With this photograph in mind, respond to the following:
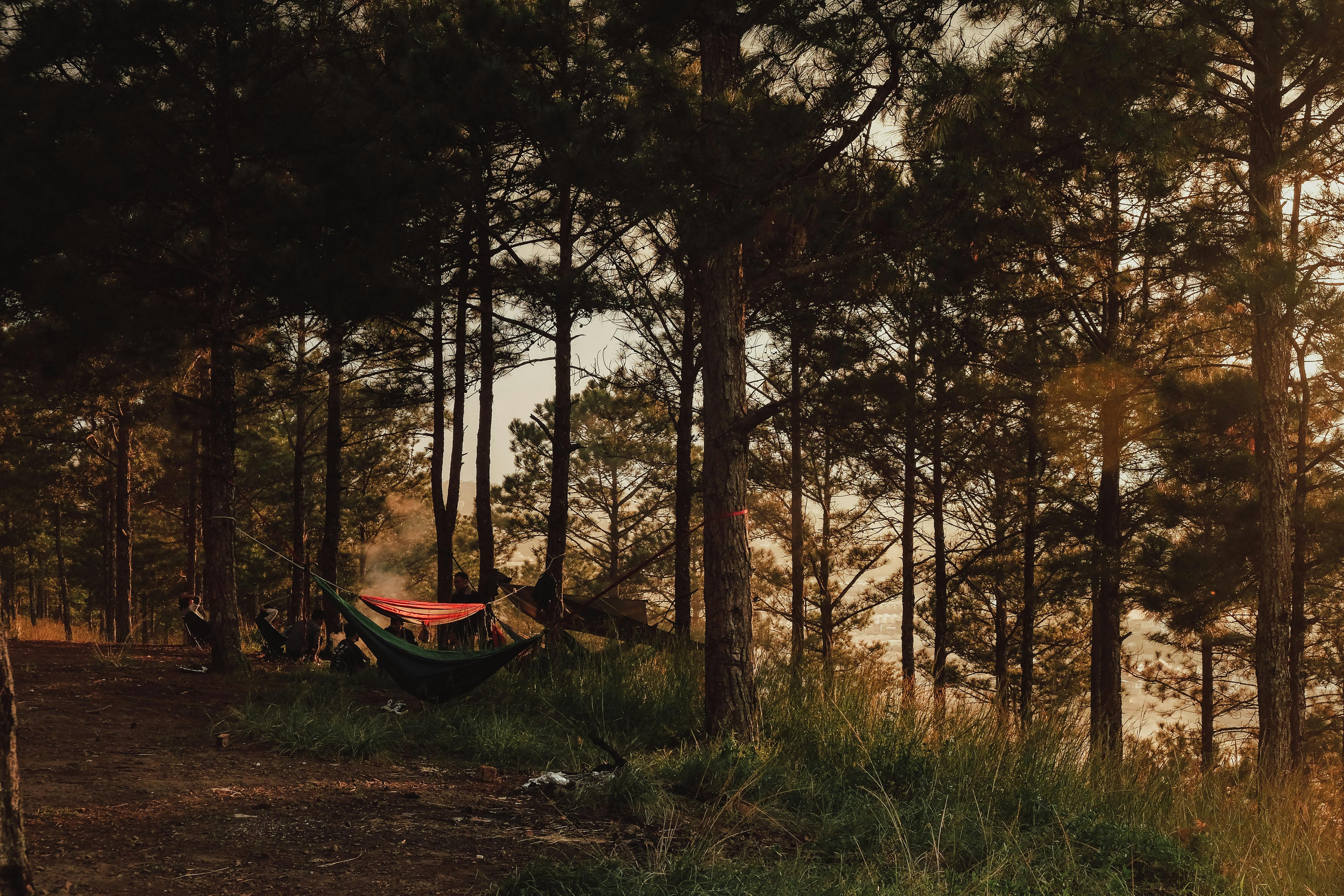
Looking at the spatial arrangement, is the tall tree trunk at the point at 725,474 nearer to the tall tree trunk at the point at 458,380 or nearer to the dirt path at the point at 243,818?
the dirt path at the point at 243,818

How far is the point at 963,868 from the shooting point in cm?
368

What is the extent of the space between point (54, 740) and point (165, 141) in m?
5.14

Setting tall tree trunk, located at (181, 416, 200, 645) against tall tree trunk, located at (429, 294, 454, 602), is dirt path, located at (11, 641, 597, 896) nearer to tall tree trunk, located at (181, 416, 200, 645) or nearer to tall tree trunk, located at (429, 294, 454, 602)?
tall tree trunk, located at (429, 294, 454, 602)

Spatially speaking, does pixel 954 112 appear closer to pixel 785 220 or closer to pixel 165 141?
pixel 785 220

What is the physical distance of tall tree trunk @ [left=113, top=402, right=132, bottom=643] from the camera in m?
15.1

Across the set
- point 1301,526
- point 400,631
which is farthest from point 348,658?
point 1301,526

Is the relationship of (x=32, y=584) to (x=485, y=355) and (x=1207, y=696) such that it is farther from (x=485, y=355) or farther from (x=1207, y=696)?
(x=1207, y=696)

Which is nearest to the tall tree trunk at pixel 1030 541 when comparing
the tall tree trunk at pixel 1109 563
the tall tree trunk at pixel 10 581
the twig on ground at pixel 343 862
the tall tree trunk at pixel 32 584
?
the tall tree trunk at pixel 1109 563

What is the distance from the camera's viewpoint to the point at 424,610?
7273mm

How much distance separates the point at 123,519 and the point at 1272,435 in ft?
53.7

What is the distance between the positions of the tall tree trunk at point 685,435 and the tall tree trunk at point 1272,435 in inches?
226

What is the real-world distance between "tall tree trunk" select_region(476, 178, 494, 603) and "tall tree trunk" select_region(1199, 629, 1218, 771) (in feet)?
37.0

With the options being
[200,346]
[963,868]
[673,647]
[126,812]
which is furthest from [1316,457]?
[200,346]

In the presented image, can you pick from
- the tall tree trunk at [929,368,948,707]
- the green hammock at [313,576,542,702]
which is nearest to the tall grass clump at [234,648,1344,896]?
the green hammock at [313,576,542,702]
